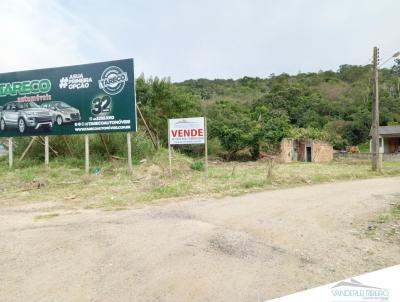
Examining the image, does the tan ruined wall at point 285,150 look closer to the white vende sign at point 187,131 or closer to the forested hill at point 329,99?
the forested hill at point 329,99

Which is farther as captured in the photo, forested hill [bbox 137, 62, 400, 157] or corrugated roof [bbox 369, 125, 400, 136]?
corrugated roof [bbox 369, 125, 400, 136]

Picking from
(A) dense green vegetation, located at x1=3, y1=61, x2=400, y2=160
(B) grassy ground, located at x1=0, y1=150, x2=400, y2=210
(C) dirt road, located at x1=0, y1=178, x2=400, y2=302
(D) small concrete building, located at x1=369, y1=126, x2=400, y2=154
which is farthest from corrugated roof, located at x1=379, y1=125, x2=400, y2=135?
(C) dirt road, located at x1=0, y1=178, x2=400, y2=302

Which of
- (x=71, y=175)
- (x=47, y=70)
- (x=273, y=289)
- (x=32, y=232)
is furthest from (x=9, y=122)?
(x=273, y=289)

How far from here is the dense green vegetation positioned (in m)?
24.4

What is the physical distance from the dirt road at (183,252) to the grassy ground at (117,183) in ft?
4.74

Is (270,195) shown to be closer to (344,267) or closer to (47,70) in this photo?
(344,267)

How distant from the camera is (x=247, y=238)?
598 centimetres

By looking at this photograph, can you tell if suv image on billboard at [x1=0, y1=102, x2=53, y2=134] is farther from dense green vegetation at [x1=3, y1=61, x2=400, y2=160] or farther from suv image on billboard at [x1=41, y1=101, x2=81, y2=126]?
dense green vegetation at [x1=3, y1=61, x2=400, y2=160]

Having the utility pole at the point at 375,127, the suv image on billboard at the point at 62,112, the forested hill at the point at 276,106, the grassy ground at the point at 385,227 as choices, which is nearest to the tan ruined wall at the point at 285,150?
the forested hill at the point at 276,106

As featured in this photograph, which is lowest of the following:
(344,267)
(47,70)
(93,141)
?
(344,267)

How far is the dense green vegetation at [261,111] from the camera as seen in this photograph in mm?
24406

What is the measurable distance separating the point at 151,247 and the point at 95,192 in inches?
233

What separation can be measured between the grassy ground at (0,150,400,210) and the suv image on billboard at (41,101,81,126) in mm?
1988

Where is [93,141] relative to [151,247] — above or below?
above
